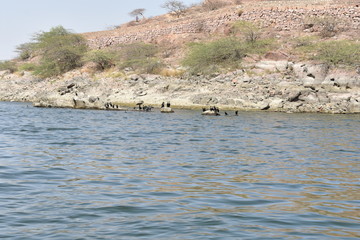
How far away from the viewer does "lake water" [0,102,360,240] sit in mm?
7996

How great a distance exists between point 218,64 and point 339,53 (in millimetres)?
13030

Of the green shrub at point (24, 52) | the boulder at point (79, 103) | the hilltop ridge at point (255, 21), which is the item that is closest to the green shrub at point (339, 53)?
the hilltop ridge at point (255, 21)

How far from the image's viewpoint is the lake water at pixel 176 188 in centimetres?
800

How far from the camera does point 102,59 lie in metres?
69.9

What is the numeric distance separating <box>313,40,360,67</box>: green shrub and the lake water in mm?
31132

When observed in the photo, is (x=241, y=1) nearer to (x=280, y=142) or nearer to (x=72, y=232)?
(x=280, y=142)

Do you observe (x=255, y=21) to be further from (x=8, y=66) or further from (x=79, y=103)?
(x=8, y=66)

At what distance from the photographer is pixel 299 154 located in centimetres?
1723

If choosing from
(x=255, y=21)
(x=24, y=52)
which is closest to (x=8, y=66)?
(x=24, y=52)

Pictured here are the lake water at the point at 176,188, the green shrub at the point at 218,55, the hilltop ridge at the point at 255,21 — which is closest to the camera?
the lake water at the point at 176,188

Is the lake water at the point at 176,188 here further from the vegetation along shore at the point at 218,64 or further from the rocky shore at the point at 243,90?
the vegetation along shore at the point at 218,64

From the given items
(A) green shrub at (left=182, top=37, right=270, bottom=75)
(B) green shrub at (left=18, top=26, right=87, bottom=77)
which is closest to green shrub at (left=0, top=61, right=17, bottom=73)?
(B) green shrub at (left=18, top=26, right=87, bottom=77)

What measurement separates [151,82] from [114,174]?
141 ft

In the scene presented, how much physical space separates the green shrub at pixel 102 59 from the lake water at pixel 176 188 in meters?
49.2
